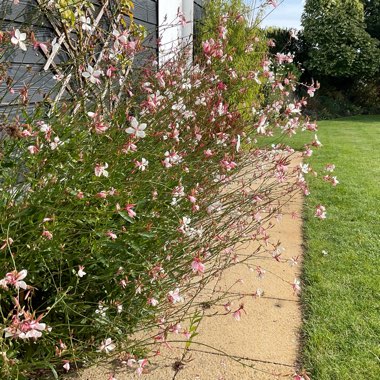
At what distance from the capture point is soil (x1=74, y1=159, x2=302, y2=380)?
2.16 m

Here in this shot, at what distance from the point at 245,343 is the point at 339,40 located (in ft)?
47.2

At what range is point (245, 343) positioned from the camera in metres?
2.41

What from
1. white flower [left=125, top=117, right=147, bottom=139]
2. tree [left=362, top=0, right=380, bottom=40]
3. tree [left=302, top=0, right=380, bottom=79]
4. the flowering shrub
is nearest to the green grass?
the flowering shrub

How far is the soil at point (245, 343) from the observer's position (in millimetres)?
2158

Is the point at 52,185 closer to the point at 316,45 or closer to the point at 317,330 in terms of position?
the point at 317,330

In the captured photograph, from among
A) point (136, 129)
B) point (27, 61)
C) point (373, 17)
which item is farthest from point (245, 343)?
point (373, 17)

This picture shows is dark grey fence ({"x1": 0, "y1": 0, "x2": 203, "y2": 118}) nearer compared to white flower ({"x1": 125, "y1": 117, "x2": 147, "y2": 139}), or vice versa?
white flower ({"x1": 125, "y1": 117, "x2": 147, "y2": 139})

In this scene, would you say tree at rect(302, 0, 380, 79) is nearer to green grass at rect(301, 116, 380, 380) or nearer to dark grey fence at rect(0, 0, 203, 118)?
green grass at rect(301, 116, 380, 380)

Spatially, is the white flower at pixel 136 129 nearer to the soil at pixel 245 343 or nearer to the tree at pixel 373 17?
the soil at pixel 245 343

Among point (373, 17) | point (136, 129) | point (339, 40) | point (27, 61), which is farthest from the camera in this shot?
point (373, 17)

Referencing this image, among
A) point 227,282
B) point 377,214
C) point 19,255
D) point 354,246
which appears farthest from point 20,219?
point 377,214

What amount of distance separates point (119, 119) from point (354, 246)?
6.94ft

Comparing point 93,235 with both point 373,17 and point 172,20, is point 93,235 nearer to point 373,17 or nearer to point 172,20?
point 172,20

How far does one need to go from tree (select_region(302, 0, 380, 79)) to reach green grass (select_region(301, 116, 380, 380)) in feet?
32.7
